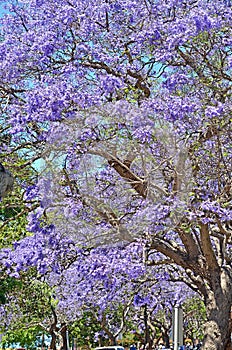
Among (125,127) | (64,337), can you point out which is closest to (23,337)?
(64,337)

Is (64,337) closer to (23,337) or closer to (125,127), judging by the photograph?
(23,337)

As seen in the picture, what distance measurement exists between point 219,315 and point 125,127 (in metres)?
3.60

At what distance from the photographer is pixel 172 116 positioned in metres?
10.7

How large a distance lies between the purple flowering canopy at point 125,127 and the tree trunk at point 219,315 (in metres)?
0.02

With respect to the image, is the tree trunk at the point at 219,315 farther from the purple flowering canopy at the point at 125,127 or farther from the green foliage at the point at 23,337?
the green foliage at the point at 23,337

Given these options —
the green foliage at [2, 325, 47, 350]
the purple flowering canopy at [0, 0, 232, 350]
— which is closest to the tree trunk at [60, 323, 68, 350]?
the green foliage at [2, 325, 47, 350]

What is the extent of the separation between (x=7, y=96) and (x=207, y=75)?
3258 millimetres

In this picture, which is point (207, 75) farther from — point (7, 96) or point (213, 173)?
point (7, 96)

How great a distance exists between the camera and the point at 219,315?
11938mm

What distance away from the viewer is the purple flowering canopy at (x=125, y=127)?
10.7 meters

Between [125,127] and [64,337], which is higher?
[64,337]

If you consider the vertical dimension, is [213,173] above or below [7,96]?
below

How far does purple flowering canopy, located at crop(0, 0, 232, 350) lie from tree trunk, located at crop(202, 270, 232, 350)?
0.8 inches

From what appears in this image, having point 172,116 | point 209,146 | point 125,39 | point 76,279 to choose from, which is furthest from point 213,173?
point 76,279
